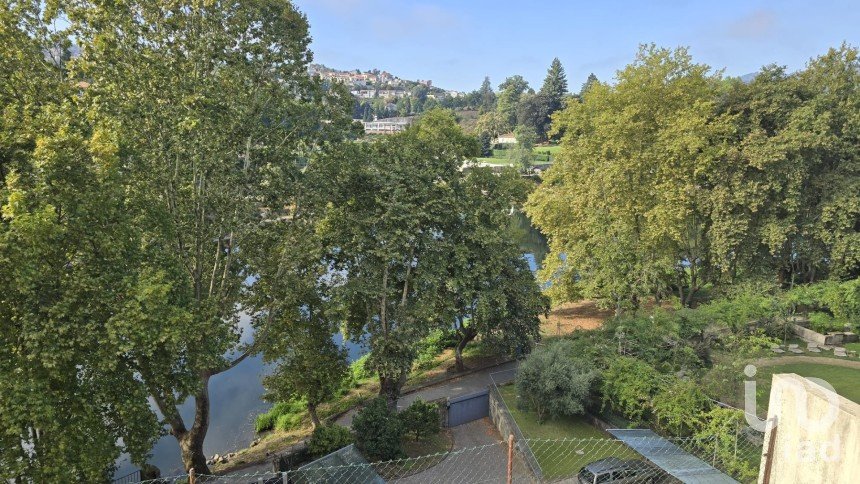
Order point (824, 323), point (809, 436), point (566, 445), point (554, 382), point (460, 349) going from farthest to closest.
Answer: point (824, 323)
point (460, 349)
point (554, 382)
point (566, 445)
point (809, 436)

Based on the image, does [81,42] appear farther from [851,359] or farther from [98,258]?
[851,359]

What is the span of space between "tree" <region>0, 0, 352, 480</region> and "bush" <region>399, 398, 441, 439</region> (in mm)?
5204

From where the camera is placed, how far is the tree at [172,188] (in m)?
9.06

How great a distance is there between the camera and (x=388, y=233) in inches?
592

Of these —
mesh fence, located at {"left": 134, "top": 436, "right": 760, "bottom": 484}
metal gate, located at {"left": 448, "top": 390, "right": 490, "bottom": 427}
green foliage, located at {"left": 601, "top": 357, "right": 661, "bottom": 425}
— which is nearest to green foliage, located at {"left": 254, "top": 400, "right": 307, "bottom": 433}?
mesh fence, located at {"left": 134, "top": 436, "right": 760, "bottom": 484}

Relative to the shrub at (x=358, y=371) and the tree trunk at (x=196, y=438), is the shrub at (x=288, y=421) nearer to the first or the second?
the shrub at (x=358, y=371)

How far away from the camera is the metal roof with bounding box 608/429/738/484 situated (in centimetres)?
986

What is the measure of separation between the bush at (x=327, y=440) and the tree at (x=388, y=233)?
2.20m

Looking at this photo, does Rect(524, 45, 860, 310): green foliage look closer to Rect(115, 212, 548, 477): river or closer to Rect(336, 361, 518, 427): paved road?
Rect(115, 212, 548, 477): river

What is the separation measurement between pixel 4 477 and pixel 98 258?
3.82 metres

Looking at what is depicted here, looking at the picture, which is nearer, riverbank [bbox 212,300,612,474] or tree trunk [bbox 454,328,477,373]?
riverbank [bbox 212,300,612,474]

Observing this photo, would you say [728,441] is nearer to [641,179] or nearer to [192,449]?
[192,449]

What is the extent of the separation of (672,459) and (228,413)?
1710 cm

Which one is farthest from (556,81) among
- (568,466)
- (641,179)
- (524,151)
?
(568,466)
